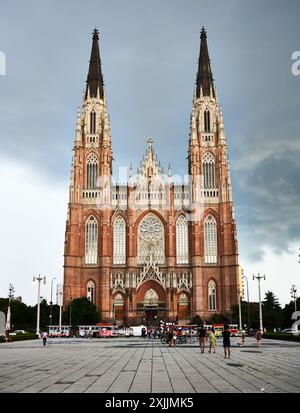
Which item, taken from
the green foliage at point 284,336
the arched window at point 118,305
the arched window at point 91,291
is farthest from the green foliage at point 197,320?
the green foliage at point 284,336

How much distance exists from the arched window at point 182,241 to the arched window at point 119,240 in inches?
356

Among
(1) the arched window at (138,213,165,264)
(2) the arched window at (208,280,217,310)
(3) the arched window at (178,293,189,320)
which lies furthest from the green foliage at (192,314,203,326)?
(1) the arched window at (138,213,165,264)

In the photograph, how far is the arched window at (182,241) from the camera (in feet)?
273

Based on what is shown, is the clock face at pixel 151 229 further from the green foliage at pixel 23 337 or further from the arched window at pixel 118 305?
the green foliage at pixel 23 337

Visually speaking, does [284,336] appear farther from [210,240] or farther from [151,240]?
[151,240]

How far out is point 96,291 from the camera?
81.2 m

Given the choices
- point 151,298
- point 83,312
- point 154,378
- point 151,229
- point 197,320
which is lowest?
point 154,378

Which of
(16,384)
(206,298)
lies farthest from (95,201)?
(16,384)

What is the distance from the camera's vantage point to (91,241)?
83188mm

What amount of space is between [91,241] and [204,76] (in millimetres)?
37006

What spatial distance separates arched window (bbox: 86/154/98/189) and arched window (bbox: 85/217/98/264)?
608 cm

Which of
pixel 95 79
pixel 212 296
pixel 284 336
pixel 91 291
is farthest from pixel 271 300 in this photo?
pixel 284 336

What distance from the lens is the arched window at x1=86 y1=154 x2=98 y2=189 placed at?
8579cm

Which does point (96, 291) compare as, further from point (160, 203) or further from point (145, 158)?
point (145, 158)
